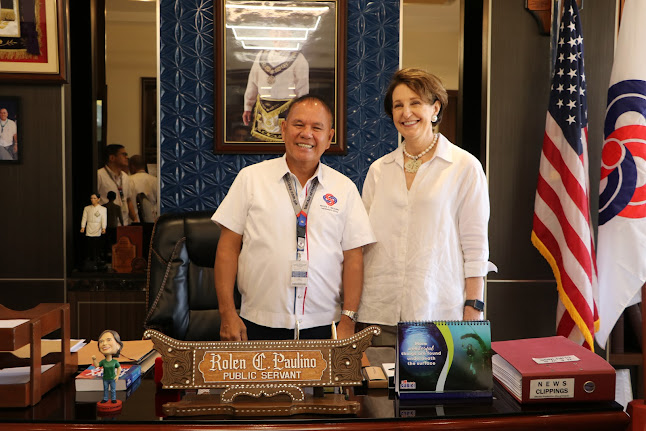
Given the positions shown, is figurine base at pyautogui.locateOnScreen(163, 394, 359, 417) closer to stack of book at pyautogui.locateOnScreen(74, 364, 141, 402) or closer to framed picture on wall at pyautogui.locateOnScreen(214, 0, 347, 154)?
stack of book at pyautogui.locateOnScreen(74, 364, 141, 402)

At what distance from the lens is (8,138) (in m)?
3.20

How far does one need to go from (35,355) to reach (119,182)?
2.26m

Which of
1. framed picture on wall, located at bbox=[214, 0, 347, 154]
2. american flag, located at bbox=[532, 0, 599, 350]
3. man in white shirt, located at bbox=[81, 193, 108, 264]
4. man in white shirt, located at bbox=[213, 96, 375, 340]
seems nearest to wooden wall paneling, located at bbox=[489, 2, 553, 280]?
american flag, located at bbox=[532, 0, 599, 350]

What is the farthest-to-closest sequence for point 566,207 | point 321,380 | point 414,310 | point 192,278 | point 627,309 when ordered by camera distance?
point 627,309 → point 566,207 → point 192,278 → point 414,310 → point 321,380

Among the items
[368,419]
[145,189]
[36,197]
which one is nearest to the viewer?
[368,419]

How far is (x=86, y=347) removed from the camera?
183cm

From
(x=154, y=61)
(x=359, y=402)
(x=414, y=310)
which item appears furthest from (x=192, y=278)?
(x=154, y=61)

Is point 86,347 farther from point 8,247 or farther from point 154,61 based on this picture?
point 154,61

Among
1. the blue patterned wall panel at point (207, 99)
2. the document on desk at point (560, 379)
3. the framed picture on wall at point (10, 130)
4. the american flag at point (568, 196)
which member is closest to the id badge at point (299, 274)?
the document on desk at point (560, 379)

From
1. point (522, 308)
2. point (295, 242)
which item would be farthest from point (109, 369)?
point (522, 308)

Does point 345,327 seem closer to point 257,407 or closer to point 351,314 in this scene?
point 351,314

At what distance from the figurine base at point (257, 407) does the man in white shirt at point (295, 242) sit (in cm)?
63

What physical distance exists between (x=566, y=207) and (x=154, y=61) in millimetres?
2425

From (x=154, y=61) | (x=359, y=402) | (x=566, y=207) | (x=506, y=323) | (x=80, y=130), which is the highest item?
(x=154, y=61)
